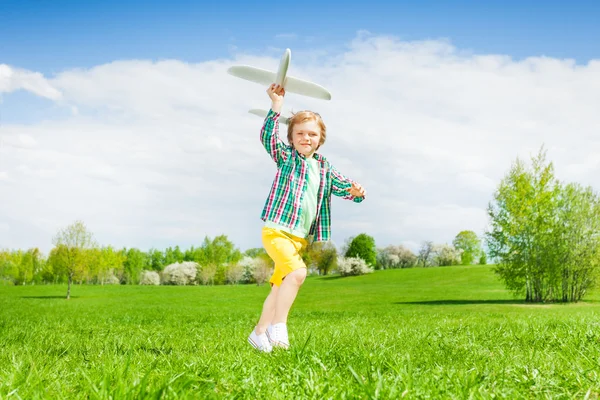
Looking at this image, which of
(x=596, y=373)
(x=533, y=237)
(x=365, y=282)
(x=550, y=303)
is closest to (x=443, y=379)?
(x=596, y=373)

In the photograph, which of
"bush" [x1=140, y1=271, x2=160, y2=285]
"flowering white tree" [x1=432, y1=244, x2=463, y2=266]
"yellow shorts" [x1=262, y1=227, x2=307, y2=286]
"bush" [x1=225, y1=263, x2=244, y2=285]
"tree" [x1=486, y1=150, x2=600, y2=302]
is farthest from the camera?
A: "bush" [x1=140, y1=271, x2=160, y2=285]

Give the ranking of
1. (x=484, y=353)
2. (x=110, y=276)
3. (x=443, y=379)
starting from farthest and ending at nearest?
(x=110, y=276) → (x=484, y=353) → (x=443, y=379)

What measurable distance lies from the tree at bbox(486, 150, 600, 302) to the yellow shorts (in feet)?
80.6

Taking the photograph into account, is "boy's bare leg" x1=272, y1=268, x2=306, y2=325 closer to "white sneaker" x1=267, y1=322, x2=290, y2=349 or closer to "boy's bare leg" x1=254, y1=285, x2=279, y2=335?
"white sneaker" x1=267, y1=322, x2=290, y2=349

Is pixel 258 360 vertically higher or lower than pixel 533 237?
lower

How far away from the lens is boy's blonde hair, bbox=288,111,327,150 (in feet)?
17.2

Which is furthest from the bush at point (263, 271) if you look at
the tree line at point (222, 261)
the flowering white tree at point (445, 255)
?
the flowering white tree at point (445, 255)

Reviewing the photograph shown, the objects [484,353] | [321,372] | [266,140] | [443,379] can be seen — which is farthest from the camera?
[266,140]

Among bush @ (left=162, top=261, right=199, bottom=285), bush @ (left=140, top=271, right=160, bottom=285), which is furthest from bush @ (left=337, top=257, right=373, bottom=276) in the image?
bush @ (left=140, top=271, right=160, bottom=285)

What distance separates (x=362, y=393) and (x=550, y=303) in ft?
94.9

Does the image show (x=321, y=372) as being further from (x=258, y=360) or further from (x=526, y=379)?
(x=526, y=379)

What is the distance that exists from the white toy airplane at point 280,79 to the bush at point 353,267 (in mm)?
63267

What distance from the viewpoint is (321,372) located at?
11.0ft

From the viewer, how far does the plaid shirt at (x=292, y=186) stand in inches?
194
